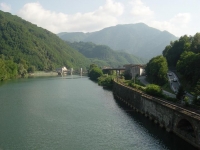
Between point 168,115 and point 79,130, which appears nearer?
point 168,115

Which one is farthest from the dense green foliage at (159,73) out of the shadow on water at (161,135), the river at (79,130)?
the shadow on water at (161,135)

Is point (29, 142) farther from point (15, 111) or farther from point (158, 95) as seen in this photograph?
point (158, 95)

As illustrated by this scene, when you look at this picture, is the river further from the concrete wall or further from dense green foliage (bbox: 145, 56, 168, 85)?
dense green foliage (bbox: 145, 56, 168, 85)

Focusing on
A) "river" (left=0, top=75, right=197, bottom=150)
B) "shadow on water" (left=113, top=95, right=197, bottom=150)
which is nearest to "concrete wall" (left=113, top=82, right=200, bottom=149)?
"shadow on water" (left=113, top=95, right=197, bottom=150)

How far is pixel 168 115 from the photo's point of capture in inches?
1407

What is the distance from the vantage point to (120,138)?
113ft

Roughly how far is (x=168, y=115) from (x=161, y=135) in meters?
3.22

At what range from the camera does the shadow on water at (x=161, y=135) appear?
1202 inches

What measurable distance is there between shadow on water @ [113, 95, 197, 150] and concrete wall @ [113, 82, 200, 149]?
0.61 m

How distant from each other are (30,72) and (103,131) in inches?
6170

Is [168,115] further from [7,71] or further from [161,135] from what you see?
[7,71]

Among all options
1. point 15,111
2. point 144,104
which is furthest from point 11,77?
point 144,104

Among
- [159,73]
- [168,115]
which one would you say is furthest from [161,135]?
[159,73]

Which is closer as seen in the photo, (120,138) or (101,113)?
(120,138)
